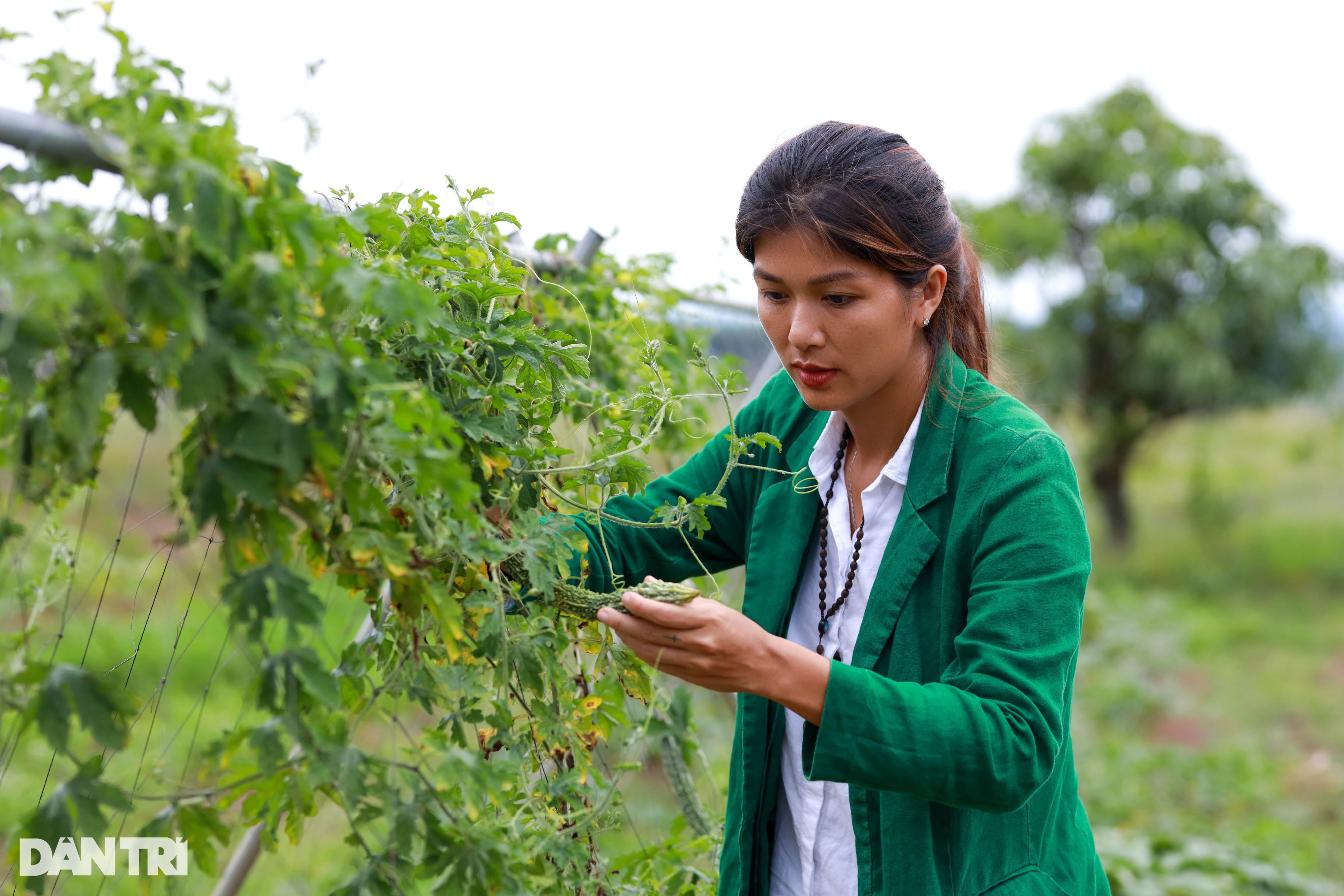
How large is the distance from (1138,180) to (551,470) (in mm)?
11010

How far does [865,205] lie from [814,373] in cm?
24

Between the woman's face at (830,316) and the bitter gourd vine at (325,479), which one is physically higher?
the woman's face at (830,316)

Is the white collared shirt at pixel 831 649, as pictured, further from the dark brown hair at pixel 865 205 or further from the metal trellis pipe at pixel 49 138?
the metal trellis pipe at pixel 49 138

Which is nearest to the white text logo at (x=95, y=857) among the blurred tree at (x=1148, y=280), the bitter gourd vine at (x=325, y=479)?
the bitter gourd vine at (x=325, y=479)

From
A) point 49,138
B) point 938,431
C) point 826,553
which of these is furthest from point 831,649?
point 49,138

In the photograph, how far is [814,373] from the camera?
1455 mm

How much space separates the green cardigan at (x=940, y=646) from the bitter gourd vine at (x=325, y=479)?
227 millimetres

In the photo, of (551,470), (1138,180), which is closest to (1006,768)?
(551,470)

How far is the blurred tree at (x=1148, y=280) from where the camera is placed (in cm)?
1022

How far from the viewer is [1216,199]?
10.5 meters

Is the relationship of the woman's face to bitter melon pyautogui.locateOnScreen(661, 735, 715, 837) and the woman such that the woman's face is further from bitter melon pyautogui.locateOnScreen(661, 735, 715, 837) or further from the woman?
bitter melon pyautogui.locateOnScreen(661, 735, 715, 837)

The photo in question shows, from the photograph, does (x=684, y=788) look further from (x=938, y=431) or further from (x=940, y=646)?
(x=938, y=431)

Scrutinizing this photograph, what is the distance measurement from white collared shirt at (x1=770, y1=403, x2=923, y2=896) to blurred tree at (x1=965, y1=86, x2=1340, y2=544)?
8827 mm

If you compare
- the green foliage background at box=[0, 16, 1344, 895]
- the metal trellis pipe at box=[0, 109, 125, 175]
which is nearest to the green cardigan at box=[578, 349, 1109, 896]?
the green foliage background at box=[0, 16, 1344, 895]
